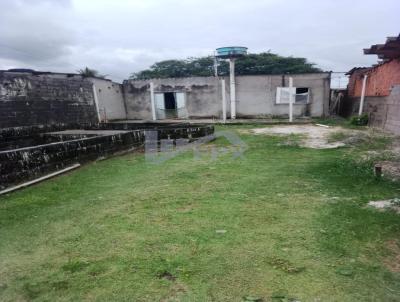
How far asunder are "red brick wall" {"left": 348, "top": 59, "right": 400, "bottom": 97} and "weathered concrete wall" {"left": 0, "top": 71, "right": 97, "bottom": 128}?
474 inches

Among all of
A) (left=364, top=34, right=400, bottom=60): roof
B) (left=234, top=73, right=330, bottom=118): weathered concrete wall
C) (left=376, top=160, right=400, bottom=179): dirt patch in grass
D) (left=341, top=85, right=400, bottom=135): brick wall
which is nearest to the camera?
(left=376, top=160, right=400, bottom=179): dirt patch in grass

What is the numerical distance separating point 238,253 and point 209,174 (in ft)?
8.60

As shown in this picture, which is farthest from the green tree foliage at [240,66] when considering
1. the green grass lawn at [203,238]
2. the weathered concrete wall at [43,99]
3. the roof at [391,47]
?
the green grass lawn at [203,238]

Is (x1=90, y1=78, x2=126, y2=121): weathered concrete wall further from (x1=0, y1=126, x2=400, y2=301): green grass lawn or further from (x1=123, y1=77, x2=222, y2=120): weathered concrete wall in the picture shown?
(x1=0, y1=126, x2=400, y2=301): green grass lawn

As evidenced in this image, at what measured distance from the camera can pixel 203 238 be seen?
9.09 feet

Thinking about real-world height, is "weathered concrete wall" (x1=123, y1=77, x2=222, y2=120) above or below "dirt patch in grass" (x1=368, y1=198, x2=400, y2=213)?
above

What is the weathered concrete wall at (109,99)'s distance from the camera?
15109 mm

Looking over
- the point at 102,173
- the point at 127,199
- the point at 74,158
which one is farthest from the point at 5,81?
the point at 127,199

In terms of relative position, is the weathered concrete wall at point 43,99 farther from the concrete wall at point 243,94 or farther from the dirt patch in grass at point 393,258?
the dirt patch in grass at point 393,258

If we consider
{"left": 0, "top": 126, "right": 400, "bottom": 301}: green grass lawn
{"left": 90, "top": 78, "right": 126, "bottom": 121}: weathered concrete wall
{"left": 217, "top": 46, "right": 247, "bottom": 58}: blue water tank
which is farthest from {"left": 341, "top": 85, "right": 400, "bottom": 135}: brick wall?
{"left": 90, "top": 78, "right": 126, "bottom": 121}: weathered concrete wall

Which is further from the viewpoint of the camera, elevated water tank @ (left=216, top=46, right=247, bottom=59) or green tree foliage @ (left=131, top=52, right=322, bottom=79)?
green tree foliage @ (left=131, top=52, right=322, bottom=79)

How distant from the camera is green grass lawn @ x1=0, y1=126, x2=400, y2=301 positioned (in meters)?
2.08

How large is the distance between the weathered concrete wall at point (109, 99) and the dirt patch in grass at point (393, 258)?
1417 cm

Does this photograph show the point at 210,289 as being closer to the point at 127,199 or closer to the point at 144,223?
the point at 144,223
